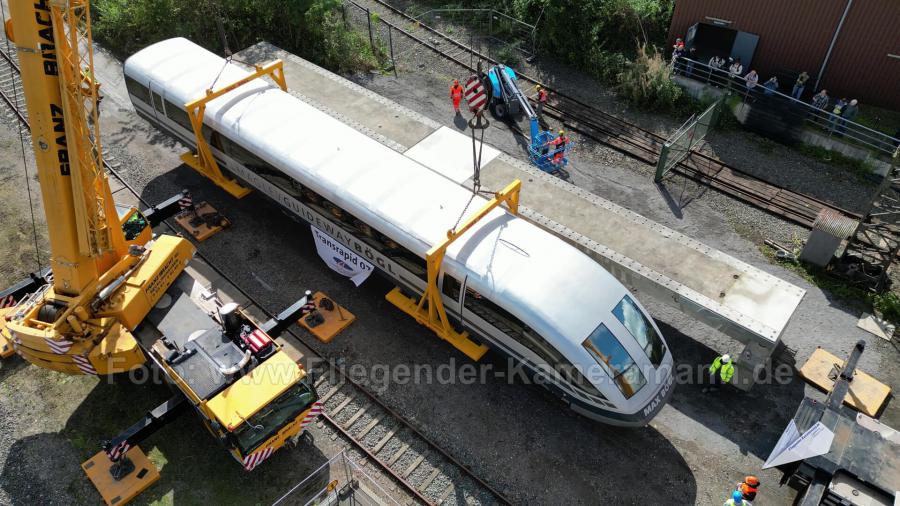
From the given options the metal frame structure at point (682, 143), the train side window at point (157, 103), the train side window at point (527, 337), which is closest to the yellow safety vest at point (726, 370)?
the train side window at point (527, 337)

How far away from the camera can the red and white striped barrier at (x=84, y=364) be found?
1337cm

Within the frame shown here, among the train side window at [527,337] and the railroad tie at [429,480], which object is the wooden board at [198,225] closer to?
the train side window at [527,337]

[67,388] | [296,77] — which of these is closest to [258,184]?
[296,77]

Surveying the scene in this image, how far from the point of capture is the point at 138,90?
1991cm

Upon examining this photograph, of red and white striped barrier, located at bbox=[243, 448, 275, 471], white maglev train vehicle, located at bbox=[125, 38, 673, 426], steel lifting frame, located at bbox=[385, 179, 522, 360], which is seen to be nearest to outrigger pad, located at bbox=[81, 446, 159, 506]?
red and white striped barrier, located at bbox=[243, 448, 275, 471]

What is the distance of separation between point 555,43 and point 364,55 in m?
8.09

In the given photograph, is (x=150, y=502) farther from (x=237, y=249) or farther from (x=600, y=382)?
(x=600, y=382)

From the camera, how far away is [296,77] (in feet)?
71.5

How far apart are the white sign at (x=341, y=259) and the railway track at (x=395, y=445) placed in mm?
2112

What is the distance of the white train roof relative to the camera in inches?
516

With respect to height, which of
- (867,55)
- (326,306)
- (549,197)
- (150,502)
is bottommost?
(150,502)

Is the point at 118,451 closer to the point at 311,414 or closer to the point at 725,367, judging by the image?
the point at 311,414

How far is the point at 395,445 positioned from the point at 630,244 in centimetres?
740

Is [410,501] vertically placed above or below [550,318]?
below
